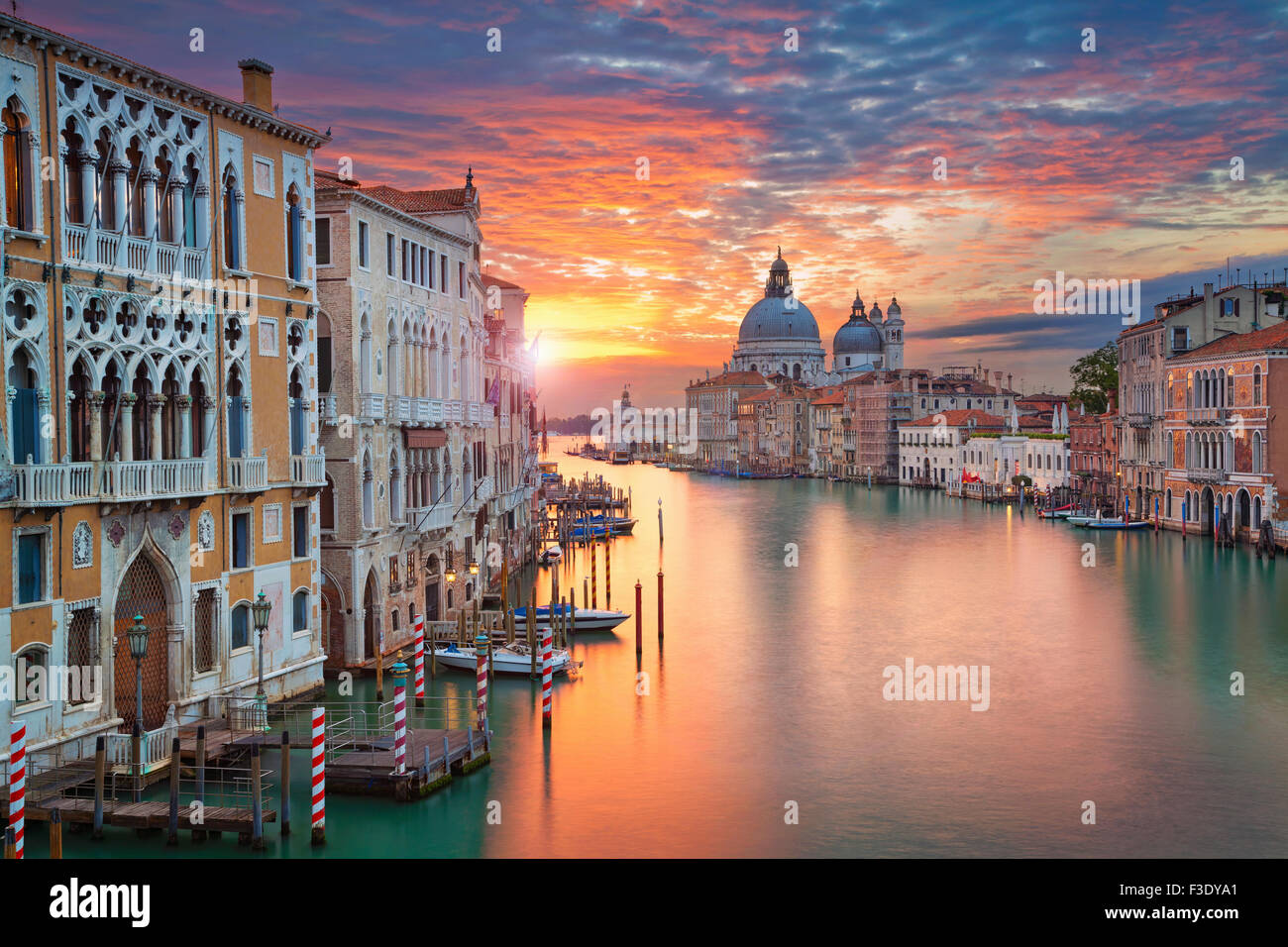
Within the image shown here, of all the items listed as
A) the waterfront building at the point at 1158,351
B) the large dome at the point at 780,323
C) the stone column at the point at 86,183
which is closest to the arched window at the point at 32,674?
the stone column at the point at 86,183

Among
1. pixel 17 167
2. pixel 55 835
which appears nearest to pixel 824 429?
pixel 17 167

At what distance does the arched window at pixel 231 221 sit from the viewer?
1324 cm

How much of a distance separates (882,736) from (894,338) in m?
96.0

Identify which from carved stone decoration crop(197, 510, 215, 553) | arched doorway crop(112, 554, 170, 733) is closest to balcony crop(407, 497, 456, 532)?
carved stone decoration crop(197, 510, 215, 553)

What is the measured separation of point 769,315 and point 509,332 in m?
95.2

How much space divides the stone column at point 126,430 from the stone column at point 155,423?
0.33 m

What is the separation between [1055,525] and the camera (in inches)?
1788

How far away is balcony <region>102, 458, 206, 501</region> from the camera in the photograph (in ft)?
36.8

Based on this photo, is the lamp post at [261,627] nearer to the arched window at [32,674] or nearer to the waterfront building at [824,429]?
the arched window at [32,674]

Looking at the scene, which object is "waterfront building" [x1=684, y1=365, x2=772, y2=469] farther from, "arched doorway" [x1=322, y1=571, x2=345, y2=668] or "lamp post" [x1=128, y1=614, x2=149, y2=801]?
"lamp post" [x1=128, y1=614, x2=149, y2=801]

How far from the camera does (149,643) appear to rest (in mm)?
12148

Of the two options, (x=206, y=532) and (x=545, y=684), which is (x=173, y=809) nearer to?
(x=206, y=532)
